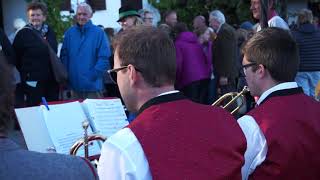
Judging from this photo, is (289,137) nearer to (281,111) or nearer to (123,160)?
(281,111)

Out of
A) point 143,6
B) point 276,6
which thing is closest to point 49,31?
point 276,6

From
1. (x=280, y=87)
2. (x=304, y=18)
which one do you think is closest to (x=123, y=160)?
(x=280, y=87)

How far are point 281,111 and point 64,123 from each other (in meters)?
1.10

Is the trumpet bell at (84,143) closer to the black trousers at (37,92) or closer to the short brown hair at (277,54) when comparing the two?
the short brown hair at (277,54)

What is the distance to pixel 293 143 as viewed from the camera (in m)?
2.55

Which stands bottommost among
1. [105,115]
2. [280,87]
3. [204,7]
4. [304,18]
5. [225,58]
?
Result: [204,7]

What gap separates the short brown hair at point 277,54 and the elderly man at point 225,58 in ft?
18.2

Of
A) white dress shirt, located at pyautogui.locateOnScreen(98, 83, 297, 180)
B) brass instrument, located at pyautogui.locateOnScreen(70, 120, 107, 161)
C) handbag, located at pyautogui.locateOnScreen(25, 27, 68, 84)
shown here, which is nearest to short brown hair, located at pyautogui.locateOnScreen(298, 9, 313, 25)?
handbag, located at pyautogui.locateOnScreen(25, 27, 68, 84)

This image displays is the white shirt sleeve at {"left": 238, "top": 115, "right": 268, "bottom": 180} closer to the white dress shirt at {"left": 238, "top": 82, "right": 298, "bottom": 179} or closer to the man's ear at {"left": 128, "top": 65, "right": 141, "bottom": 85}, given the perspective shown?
the white dress shirt at {"left": 238, "top": 82, "right": 298, "bottom": 179}

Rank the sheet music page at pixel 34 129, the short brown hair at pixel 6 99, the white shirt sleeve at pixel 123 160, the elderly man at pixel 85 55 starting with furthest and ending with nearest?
the elderly man at pixel 85 55 → the sheet music page at pixel 34 129 → the white shirt sleeve at pixel 123 160 → the short brown hair at pixel 6 99

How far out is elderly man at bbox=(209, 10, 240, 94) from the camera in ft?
27.1

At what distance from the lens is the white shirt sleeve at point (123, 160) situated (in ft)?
6.33

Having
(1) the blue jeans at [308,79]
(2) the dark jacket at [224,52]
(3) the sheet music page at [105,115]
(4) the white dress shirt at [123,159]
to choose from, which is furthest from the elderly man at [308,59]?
(4) the white dress shirt at [123,159]

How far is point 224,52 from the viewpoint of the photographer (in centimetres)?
825
